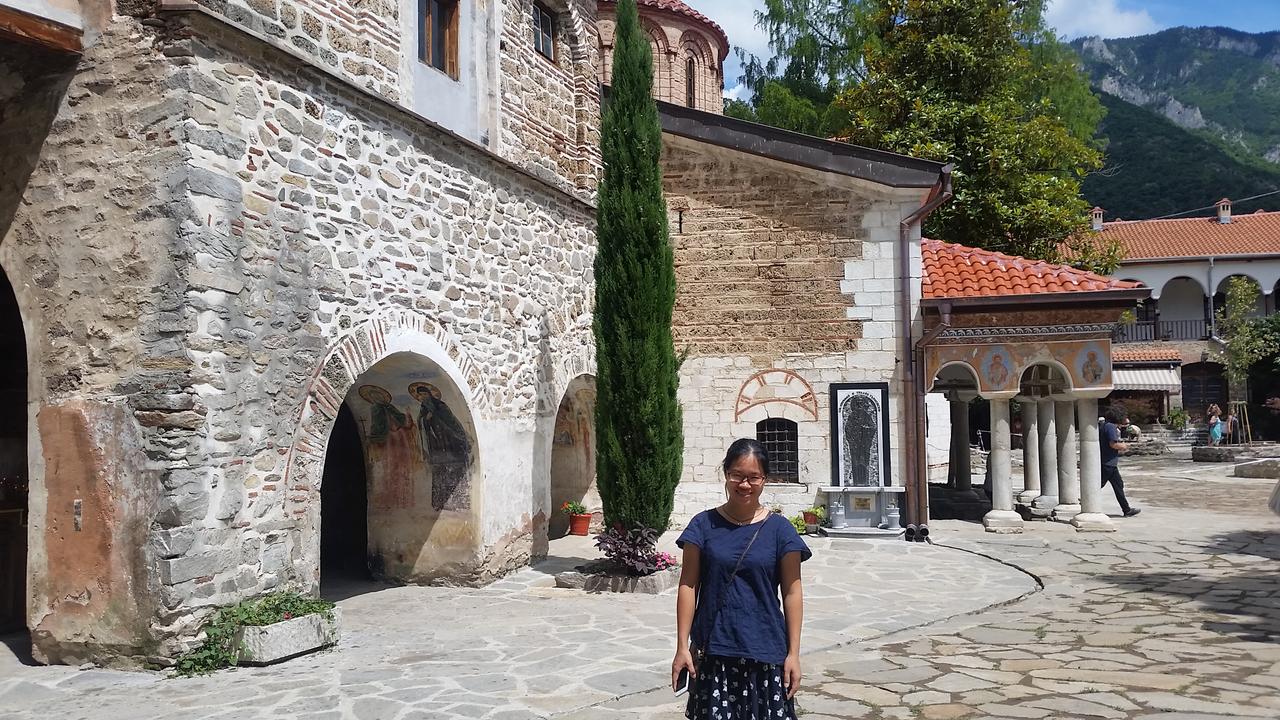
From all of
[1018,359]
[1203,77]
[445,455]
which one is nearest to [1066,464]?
[1018,359]

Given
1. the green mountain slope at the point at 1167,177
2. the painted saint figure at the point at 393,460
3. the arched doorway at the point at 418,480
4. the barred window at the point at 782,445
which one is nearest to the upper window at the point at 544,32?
the arched doorway at the point at 418,480

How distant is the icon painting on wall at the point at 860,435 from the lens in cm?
1168

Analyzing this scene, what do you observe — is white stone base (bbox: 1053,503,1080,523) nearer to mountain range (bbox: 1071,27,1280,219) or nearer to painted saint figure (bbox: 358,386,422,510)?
painted saint figure (bbox: 358,386,422,510)

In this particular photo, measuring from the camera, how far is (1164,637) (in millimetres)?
6301

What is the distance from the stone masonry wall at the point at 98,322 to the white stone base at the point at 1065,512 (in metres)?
11.3

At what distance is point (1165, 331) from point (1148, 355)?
117 inches

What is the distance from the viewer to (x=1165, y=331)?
36.7m

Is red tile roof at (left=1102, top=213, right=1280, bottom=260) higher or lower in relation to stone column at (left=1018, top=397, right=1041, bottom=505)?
higher

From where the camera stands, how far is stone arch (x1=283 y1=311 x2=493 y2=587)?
6336mm

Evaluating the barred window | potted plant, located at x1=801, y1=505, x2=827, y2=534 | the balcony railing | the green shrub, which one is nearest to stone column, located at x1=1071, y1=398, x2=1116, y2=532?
potted plant, located at x1=801, y1=505, x2=827, y2=534

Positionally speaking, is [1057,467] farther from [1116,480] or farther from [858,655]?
[858,655]

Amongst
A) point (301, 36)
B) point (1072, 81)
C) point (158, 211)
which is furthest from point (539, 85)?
point (1072, 81)

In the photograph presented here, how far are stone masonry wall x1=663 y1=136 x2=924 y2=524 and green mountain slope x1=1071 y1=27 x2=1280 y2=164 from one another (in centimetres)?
7766

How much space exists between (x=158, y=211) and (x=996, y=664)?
5.70 m
